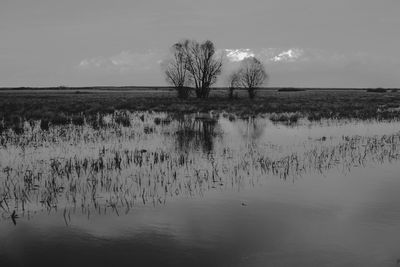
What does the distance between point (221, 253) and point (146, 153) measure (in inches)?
318

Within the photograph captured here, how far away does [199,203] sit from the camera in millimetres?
8305

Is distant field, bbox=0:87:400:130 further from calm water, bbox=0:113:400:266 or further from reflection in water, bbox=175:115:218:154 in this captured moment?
calm water, bbox=0:113:400:266

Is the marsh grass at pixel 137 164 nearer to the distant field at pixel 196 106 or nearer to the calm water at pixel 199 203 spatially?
the calm water at pixel 199 203

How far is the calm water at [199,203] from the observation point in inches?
232

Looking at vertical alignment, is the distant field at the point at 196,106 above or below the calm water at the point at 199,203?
above

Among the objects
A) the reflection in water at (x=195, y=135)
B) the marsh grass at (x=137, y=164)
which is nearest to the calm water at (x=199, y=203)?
the marsh grass at (x=137, y=164)

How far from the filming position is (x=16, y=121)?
22.4m

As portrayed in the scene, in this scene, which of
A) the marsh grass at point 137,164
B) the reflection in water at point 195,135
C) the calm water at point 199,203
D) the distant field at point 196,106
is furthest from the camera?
the distant field at point 196,106

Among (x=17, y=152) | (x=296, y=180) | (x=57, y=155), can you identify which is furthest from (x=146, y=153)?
(x=296, y=180)

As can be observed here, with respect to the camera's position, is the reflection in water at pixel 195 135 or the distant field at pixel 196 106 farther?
the distant field at pixel 196 106

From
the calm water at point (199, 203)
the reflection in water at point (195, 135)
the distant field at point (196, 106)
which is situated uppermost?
the distant field at point (196, 106)

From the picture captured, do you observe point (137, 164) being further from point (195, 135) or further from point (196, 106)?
point (196, 106)

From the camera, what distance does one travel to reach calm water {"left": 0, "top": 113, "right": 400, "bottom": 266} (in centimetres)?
590

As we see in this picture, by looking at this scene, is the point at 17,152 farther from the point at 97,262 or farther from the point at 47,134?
the point at 97,262
